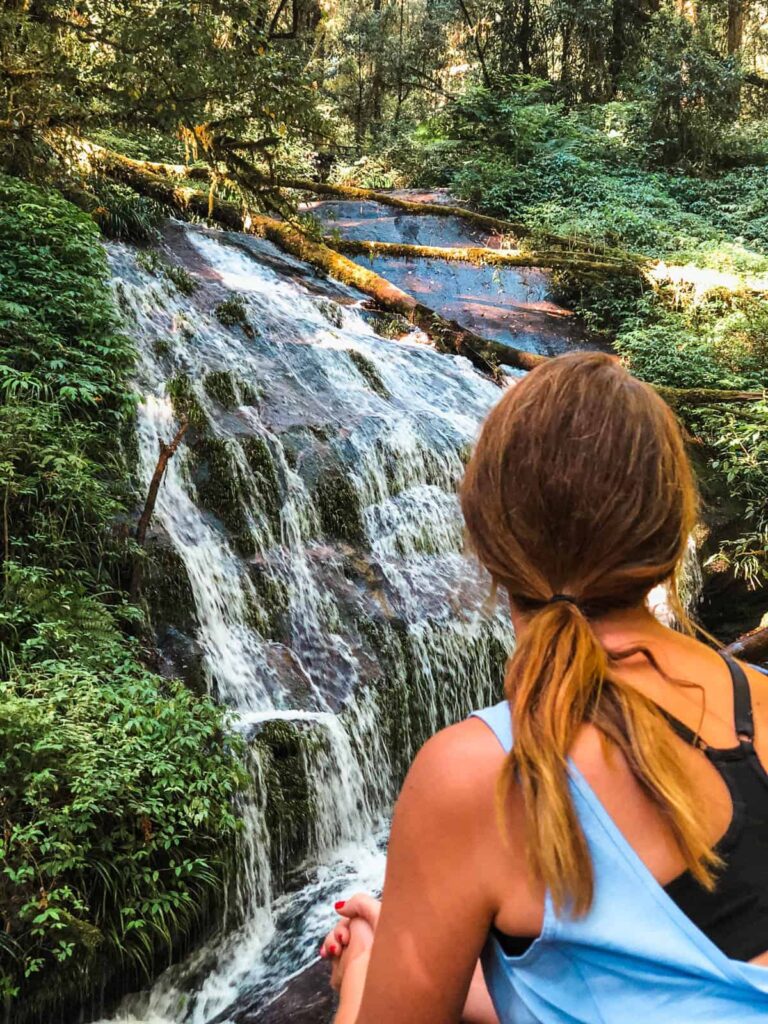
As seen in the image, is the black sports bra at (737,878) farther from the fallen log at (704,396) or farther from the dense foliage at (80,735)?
the fallen log at (704,396)

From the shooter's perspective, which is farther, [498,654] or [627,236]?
[627,236]

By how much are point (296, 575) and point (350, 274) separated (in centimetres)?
629

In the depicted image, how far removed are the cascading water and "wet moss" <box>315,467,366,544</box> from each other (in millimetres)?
18

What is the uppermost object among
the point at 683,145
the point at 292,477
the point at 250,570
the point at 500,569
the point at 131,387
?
the point at 683,145

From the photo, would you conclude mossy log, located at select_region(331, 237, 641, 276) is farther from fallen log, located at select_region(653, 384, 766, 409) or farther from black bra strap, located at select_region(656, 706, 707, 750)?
black bra strap, located at select_region(656, 706, 707, 750)

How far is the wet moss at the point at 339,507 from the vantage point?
679 cm

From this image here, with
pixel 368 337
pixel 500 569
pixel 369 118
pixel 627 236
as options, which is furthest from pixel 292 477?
pixel 369 118

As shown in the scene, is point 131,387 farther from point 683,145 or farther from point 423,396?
point 683,145

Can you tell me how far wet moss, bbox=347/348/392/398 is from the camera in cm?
860

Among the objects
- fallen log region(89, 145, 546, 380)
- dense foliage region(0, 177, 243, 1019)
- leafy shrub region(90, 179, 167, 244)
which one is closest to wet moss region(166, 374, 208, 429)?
dense foliage region(0, 177, 243, 1019)

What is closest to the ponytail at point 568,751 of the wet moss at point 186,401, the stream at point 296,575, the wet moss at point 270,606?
the stream at point 296,575

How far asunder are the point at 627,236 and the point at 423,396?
8.11 m

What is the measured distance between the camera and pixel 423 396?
8.86 metres

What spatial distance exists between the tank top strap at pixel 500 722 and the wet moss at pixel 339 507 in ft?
18.4
